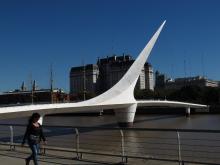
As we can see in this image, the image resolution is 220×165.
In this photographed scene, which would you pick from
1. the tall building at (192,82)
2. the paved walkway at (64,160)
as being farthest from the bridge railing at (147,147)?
the tall building at (192,82)

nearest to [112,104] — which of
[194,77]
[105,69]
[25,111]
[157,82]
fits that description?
[25,111]

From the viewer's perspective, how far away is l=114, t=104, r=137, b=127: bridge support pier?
43009 mm

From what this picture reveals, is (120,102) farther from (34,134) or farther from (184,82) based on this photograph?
(184,82)

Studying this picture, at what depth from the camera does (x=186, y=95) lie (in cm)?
9031

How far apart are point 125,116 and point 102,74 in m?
76.4

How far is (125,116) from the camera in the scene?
43.4 meters

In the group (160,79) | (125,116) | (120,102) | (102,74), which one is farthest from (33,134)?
(160,79)

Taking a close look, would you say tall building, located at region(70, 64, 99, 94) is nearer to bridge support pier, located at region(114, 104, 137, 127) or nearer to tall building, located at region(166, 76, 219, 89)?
tall building, located at region(166, 76, 219, 89)

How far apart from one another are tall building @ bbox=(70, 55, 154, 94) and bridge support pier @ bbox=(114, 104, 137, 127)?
6564cm

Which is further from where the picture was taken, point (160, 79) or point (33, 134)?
point (160, 79)

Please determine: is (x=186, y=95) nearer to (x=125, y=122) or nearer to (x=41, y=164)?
(x=125, y=122)

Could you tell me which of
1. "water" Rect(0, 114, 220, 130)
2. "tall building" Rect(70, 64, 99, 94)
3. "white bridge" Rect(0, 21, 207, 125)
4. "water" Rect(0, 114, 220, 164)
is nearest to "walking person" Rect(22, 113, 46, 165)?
"water" Rect(0, 114, 220, 164)

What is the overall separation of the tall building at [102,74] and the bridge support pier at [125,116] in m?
65.6

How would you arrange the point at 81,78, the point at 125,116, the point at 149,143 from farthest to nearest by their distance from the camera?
the point at 81,78
the point at 125,116
the point at 149,143
